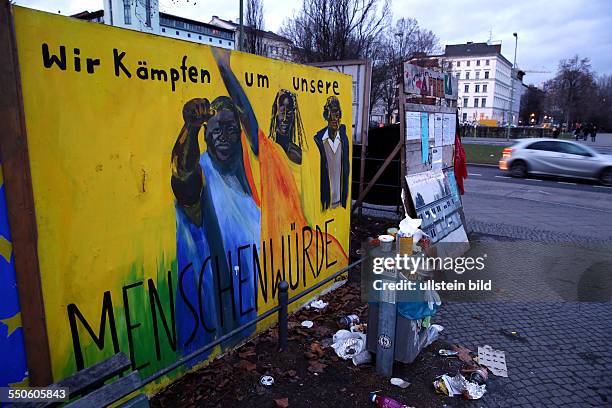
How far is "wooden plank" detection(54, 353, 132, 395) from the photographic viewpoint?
2.38 m

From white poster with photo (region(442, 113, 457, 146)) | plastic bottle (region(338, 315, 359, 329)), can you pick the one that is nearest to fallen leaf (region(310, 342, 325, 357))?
plastic bottle (region(338, 315, 359, 329))

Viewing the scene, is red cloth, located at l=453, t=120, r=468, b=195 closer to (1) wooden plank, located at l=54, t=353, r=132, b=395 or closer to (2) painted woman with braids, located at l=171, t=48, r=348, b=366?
(2) painted woman with braids, located at l=171, t=48, r=348, b=366

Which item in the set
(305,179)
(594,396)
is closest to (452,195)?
(305,179)

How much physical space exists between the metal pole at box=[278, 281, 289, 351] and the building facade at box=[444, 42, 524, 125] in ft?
344

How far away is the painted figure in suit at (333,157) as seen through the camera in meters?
5.01

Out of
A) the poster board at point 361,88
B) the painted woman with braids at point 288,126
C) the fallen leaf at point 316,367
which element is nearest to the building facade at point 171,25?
the poster board at point 361,88

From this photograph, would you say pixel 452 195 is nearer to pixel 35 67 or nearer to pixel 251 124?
pixel 251 124

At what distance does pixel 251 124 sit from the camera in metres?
3.89

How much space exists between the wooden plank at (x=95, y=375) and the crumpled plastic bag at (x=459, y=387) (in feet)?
8.08

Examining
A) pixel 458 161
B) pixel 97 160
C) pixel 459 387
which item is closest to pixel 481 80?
pixel 458 161

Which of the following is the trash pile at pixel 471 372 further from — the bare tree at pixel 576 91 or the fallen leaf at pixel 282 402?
the bare tree at pixel 576 91

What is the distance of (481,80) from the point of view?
104438mm

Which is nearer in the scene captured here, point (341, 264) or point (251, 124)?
point (251, 124)

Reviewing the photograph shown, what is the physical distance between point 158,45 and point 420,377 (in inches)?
134
